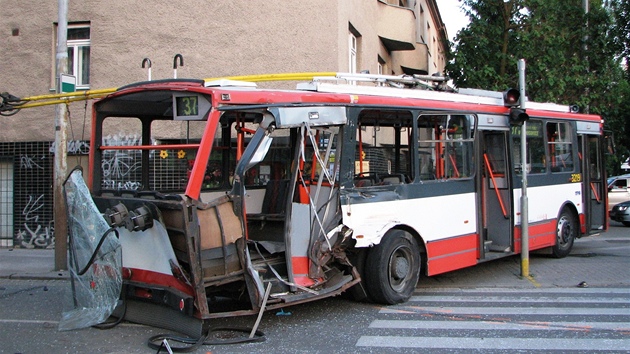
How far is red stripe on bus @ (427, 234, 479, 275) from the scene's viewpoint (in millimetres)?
8375

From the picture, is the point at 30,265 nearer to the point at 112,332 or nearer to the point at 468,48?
the point at 112,332

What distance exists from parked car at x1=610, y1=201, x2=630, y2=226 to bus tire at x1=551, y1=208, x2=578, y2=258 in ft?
27.1

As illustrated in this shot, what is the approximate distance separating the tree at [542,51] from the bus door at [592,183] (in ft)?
11.8

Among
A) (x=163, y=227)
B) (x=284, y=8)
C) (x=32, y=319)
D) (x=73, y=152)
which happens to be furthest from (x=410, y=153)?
(x=73, y=152)

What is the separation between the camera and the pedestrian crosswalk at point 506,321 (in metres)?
6.18

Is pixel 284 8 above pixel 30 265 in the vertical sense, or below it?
above

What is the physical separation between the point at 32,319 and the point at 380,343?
4329mm

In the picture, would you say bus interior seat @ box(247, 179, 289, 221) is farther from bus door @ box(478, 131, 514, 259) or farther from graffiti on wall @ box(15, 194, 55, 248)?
graffiti on wall @ box(15, 194, 55, 248)

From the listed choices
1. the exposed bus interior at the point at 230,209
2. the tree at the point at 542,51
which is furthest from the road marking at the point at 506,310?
the tree at the point at 542,51

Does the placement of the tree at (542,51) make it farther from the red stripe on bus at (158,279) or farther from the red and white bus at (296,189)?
the red stripe on bus at (158,279)

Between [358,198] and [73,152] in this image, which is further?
[73,152]

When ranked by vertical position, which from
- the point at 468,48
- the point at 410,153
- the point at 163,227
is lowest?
the point at 163,227

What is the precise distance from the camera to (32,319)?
7605 millimetres

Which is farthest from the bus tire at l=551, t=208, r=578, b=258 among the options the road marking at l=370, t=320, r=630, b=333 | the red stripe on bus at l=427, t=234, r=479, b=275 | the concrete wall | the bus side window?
the concrete wall
